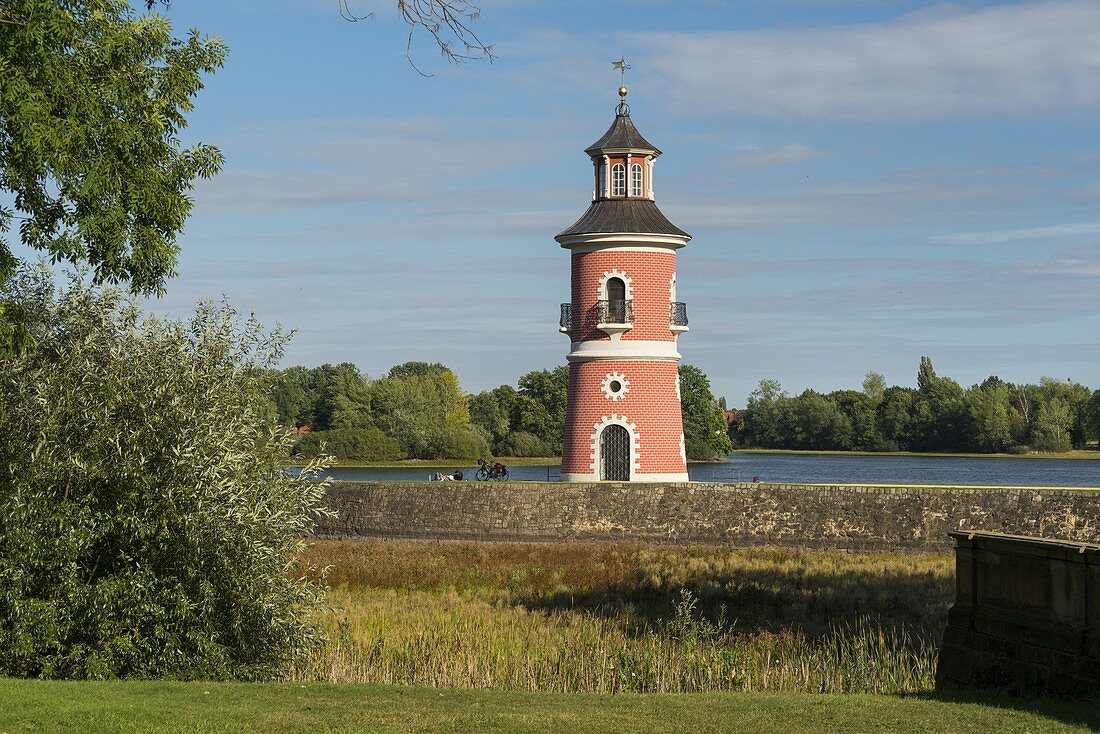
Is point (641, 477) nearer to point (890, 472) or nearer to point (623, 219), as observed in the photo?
point (623, 219)

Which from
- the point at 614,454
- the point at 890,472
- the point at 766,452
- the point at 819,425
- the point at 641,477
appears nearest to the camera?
the point at 641,477

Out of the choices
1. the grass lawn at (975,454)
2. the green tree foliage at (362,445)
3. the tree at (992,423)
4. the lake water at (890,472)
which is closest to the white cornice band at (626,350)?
the lake water at (890,472)

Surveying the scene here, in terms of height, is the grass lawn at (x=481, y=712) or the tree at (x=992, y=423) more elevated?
the tree at (x=992, y=423)

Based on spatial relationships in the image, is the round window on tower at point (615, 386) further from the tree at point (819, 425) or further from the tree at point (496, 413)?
the tree at point (819, 425)

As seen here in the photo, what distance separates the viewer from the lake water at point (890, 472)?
62975 mm

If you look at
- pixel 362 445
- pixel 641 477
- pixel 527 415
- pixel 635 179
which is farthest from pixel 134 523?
pixel 527 415

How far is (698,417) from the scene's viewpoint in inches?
3334

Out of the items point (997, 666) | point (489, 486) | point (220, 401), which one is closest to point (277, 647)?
point (220, 401)

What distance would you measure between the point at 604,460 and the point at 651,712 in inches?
861

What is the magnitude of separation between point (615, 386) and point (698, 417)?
170 ft

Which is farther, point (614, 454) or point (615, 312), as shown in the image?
point (614, 454)

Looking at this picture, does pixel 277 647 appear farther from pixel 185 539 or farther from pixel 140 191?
pixel 140 191

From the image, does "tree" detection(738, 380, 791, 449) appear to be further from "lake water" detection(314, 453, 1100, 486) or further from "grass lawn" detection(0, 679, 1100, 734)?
"grass lawn" detection(0, 679, 1100, 734)

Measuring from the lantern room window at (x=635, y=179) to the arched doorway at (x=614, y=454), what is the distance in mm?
6002
